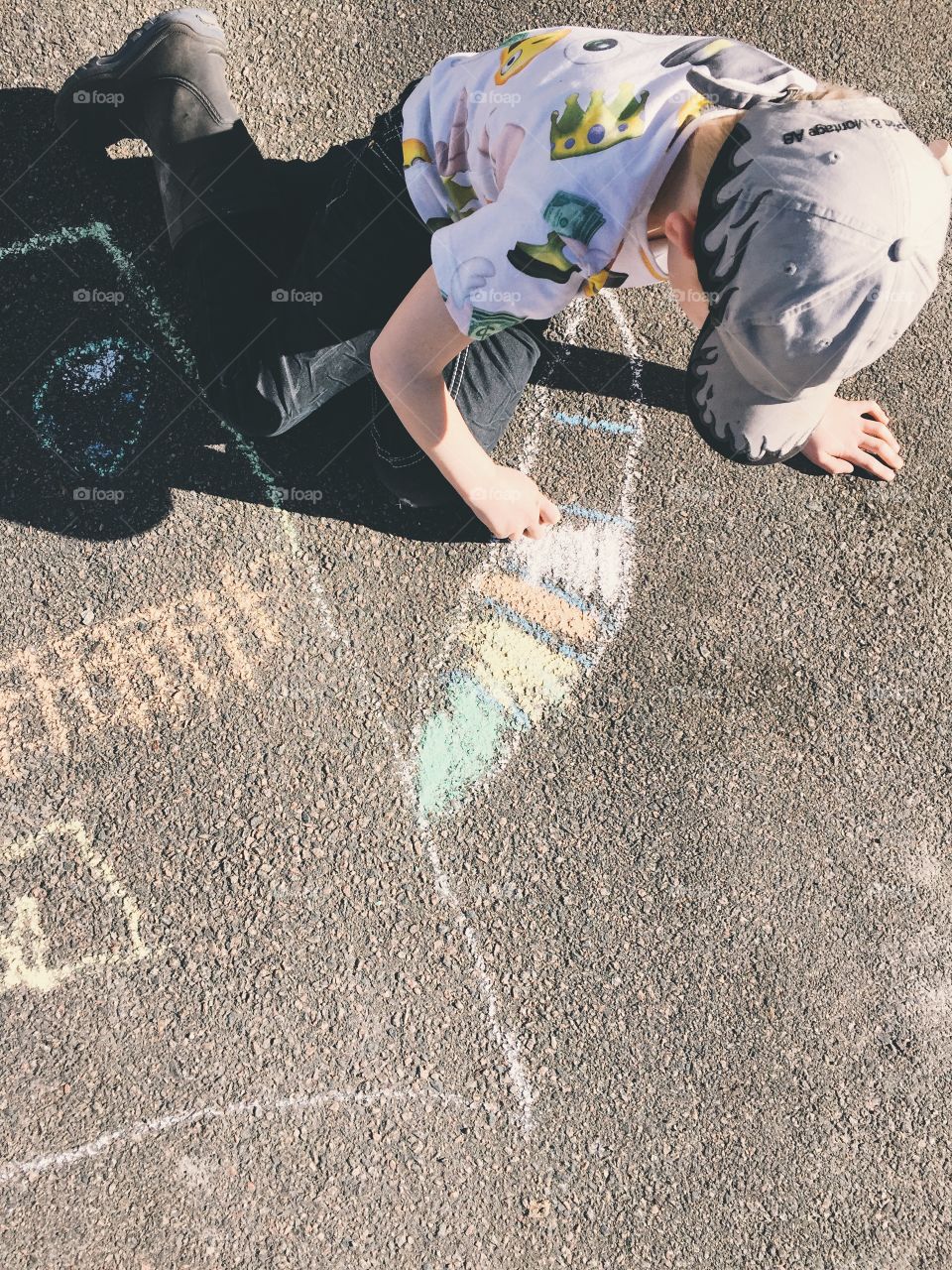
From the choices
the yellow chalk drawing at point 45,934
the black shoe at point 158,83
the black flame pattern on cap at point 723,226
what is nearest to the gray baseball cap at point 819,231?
the black flame pattern on cap at point 723,226

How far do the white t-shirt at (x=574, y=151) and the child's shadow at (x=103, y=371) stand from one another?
838mm

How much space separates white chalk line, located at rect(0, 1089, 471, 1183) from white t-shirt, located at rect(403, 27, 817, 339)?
1757 millimetres

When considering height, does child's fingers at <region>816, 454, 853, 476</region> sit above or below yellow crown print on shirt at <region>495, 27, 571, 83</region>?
below

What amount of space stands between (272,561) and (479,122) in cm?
115

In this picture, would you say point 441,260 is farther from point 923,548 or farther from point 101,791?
point 923,548

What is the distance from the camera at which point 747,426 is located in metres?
1.64

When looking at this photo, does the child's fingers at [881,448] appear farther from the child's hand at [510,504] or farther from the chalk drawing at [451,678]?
the child's hand at [510,504]

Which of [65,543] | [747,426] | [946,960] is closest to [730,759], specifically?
[946,960]

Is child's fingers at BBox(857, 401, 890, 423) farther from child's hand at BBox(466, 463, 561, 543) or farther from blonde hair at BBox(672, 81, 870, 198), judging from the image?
blonde hair at BBox(672, 81, 870, 198)

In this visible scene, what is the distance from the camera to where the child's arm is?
1.69m

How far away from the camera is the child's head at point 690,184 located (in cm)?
140

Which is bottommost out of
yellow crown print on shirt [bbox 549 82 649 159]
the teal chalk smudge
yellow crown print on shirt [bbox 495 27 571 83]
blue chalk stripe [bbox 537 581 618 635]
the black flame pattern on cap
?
the teal chalk smudge

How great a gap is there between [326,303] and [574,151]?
0.83 m

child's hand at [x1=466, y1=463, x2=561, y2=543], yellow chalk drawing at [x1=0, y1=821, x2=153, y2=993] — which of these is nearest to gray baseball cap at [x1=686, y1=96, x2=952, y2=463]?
child's hand at [x1=466, y1=463, x2=561, y2=543]
